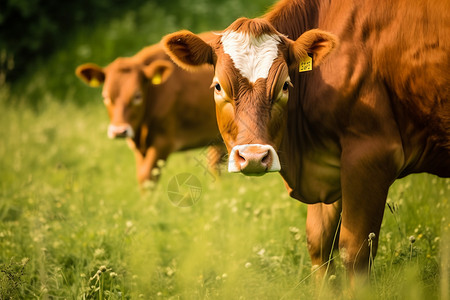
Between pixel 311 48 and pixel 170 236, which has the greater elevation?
pixel 311 48

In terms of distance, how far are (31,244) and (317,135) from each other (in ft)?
7.45

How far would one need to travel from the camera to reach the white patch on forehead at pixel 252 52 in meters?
3.35

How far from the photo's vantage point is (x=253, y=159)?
3.08m

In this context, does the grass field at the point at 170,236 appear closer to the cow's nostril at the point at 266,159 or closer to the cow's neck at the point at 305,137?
the cow's neck at the point at 305,137

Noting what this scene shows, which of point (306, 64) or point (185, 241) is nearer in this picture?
point (306, 64)

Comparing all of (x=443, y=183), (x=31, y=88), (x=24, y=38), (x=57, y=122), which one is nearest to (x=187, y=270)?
(x=443, y=183)

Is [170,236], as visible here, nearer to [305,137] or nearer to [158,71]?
[305,137]

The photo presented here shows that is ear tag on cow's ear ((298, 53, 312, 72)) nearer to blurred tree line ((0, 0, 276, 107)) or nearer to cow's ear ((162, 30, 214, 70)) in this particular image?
cow's ear ((162, 30, 214, 70))

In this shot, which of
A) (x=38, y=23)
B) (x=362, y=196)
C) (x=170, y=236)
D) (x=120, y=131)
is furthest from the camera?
(x=38, y=23)

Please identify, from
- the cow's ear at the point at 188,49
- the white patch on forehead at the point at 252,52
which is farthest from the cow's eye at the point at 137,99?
the white patch on forehead at the point at 252,52

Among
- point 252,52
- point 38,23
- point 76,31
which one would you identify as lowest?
point 76,31

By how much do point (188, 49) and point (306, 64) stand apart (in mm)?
743

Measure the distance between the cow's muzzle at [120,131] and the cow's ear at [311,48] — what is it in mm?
3630

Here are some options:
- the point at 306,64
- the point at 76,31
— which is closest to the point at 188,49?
the point at 306,64
